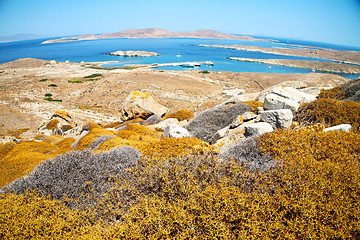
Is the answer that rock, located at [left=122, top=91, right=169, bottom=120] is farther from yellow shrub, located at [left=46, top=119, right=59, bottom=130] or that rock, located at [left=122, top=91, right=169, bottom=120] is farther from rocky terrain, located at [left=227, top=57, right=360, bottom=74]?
rocky terrain, located at [left=227, top=57, right=360, bottom=74]

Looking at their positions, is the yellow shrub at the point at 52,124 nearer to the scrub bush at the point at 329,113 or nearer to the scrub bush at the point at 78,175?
the scrub bush at the point at 78,175

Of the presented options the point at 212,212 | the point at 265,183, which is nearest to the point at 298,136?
the point at 265,183

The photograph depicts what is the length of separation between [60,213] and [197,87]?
47134 millimetres

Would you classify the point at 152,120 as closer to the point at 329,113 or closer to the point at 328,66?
the point at 329,113

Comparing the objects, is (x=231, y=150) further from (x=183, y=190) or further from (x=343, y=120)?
(x=343, y=120)

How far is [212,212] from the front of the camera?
3.43 meters

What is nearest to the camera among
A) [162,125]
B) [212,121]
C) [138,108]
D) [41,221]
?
[41,221]

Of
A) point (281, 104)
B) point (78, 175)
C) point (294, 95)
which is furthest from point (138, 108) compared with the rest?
point (294, 95)

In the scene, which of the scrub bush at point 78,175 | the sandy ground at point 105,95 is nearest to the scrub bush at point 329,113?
the scrub bush at point 78,175

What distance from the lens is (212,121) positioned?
515 inches

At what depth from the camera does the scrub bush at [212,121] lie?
12.2 metres

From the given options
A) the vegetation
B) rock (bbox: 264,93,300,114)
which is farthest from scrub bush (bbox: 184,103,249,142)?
the vegetation

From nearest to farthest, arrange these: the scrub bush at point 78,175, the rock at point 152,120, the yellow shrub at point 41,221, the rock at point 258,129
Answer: the yellow shrub at point 41,221, the scrub bush at point 78,175, the rock at point 258,129, the rock at point 152,120

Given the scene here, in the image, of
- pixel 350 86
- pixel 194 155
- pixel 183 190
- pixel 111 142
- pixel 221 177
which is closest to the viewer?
pixel 183 190
